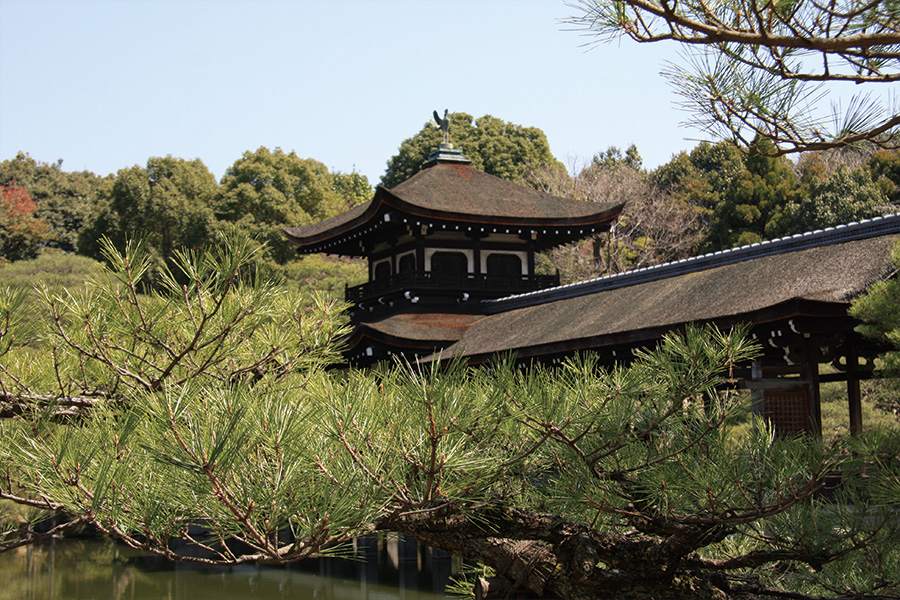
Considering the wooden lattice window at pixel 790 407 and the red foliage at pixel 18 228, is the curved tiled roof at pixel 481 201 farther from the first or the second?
the red foliage at pixel 18 228

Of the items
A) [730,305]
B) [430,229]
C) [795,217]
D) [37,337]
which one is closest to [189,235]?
[430,229]

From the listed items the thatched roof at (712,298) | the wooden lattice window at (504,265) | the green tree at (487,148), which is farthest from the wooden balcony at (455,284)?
the green tree at (487,148)

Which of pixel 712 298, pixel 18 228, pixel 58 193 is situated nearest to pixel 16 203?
pixel 18 228

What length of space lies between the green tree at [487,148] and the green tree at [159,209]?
7.70m

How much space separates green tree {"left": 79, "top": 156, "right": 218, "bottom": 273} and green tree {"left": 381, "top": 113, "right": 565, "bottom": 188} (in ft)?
25.3

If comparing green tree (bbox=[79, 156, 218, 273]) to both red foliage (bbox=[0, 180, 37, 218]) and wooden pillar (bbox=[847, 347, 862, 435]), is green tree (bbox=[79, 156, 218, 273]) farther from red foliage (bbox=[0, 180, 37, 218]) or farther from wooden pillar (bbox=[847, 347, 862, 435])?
wooden pillar (bbox=[847, 347, 862, 435])

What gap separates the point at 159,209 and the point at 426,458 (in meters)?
27.6

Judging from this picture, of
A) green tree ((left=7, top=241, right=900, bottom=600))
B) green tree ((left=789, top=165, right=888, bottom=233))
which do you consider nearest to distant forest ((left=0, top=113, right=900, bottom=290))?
green tree ((left=789, top=165, right=888, bottom=233))

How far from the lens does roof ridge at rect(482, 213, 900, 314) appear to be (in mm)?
9062

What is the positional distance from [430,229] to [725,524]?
1240 cm

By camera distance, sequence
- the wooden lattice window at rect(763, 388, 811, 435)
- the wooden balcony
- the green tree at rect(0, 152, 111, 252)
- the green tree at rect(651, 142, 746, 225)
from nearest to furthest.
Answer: the wooden lattice window at rect(763, 388, 811, 435) < the wooden balcony < the green tree at rect(651, 142, 746, 225) < the green tree at rect(0, 152, 111, 252)

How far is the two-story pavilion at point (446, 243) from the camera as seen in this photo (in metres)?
14.1

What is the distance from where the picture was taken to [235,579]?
1357 cm

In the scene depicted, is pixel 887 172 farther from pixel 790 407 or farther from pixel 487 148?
pixel 790 407
